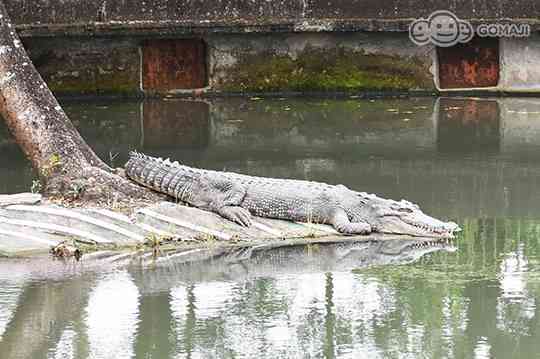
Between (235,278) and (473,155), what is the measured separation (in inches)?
198

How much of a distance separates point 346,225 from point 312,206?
30cm

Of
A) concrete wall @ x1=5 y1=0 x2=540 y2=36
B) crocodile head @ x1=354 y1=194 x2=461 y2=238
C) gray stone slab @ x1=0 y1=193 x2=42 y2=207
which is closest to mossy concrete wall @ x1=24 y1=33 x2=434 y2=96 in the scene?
concrete wall @ x1=5 y1=0 x2=540 y2=36

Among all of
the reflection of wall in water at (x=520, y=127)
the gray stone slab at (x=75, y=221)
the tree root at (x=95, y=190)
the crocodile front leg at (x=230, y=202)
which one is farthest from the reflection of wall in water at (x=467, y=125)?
the gray stone slab at (x=75, y=221)

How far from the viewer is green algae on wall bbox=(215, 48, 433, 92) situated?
16672 millimetres

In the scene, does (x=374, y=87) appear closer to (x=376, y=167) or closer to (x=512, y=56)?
(x=512, y=56)

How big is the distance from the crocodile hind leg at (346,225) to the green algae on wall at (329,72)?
7.49 metres

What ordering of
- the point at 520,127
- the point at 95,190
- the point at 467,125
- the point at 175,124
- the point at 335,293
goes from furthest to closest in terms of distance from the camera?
the point at 175,124 → the point at 467,125 → the point at 520,127 → the point at 95,190 → the point at 335,293

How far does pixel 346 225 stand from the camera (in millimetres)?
9297

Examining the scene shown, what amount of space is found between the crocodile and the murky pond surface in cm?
41

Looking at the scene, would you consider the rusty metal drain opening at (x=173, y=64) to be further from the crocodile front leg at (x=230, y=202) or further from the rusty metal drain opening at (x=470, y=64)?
the crocodile front leg at (x=230, y=202)

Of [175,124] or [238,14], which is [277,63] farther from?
[175,124]

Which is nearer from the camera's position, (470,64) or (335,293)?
(335,293)

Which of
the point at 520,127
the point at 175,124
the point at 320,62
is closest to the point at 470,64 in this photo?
the point at 320,62

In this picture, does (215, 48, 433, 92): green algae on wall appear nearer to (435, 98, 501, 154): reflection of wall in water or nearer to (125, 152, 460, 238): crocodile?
(435, 98, 501, 154): reflection of wall in water
